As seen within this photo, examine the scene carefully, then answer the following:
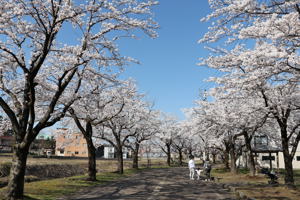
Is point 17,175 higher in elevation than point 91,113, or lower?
lower

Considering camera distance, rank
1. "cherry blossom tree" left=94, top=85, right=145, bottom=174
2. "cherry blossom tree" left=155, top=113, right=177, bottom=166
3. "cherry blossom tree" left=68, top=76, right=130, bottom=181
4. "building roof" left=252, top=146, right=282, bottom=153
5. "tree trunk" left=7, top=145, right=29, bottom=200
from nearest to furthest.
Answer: "tree trunk" left=7, top=145, right=29, bottom=200
"cherry blossom tree" left=68, top=76, right=130, bottom=181
"cherry blossom tree" left=94, top=85, right=145, bottom=174
"building roof" left=252, top=146, right=282, bottom=153
"cherry blossom tree" left=155, top=113, right=177, bottom=166

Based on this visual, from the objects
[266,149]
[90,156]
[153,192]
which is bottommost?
[153,192]

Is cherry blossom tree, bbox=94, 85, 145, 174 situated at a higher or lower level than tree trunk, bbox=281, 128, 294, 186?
higher

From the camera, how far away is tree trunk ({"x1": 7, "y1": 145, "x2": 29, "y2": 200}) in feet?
34.5

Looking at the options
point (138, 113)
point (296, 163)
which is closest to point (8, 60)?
point (138, 113)

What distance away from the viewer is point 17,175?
10680 millimetres

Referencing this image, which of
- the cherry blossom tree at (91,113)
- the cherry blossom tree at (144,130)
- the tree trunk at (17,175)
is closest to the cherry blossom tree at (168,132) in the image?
the cherry blossom tree at (144,130)

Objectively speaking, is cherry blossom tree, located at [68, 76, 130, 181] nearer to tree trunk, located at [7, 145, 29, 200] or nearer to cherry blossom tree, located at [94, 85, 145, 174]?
cherry blossom tree, located at [94, 85, 145, 174]

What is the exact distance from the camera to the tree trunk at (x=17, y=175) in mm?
10508

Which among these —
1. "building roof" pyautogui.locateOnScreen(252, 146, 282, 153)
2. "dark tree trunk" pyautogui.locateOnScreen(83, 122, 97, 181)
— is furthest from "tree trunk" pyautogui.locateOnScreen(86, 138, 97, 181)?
"building roof" pyautogui.locateOnScreen(252, 146, 282, 153)

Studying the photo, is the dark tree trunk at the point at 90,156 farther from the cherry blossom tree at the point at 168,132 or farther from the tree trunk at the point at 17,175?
the cherry blossom tree at the point at 168,132

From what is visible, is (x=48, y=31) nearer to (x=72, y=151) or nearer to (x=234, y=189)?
(x=234, y=189)

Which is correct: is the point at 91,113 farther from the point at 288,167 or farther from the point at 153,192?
the point at 288,167

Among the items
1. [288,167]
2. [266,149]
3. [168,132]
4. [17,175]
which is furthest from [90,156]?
[168,132]
